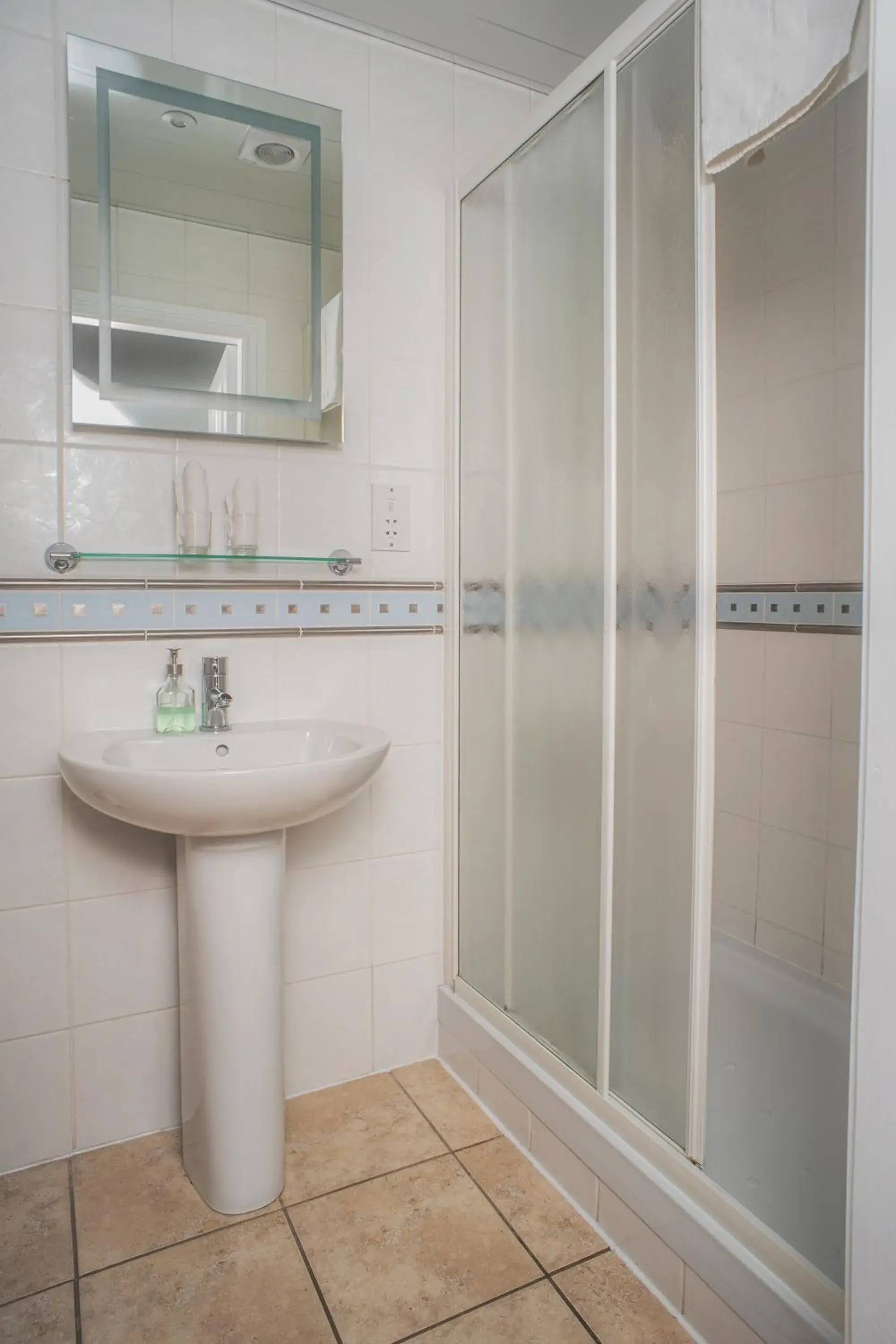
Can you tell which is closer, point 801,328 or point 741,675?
point 801,328

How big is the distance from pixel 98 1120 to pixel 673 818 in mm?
1224

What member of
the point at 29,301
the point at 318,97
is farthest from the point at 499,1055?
the point at 318,97

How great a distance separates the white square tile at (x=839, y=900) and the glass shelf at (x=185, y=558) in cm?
117

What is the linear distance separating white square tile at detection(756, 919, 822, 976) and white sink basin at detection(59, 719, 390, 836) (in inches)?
41.7

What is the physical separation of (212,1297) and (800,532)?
5.78ft

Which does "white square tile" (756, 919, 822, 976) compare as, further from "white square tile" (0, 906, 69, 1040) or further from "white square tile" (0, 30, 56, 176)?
"white square tile" (0, 30, 56, 176)

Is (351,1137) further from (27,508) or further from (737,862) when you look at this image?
(27,508)

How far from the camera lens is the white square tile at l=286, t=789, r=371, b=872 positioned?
178 centimetres

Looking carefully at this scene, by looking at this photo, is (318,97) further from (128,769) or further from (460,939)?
(460,939)

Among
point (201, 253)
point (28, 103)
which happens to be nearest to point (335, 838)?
point (201, 253)

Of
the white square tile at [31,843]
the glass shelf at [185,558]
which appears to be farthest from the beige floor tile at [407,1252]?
the glass shelf at [185,558]

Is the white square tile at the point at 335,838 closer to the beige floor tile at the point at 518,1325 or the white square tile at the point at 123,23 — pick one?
the beige floor tile at the point at 518,1325

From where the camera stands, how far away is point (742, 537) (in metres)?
2.05

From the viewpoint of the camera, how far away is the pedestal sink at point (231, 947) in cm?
135
